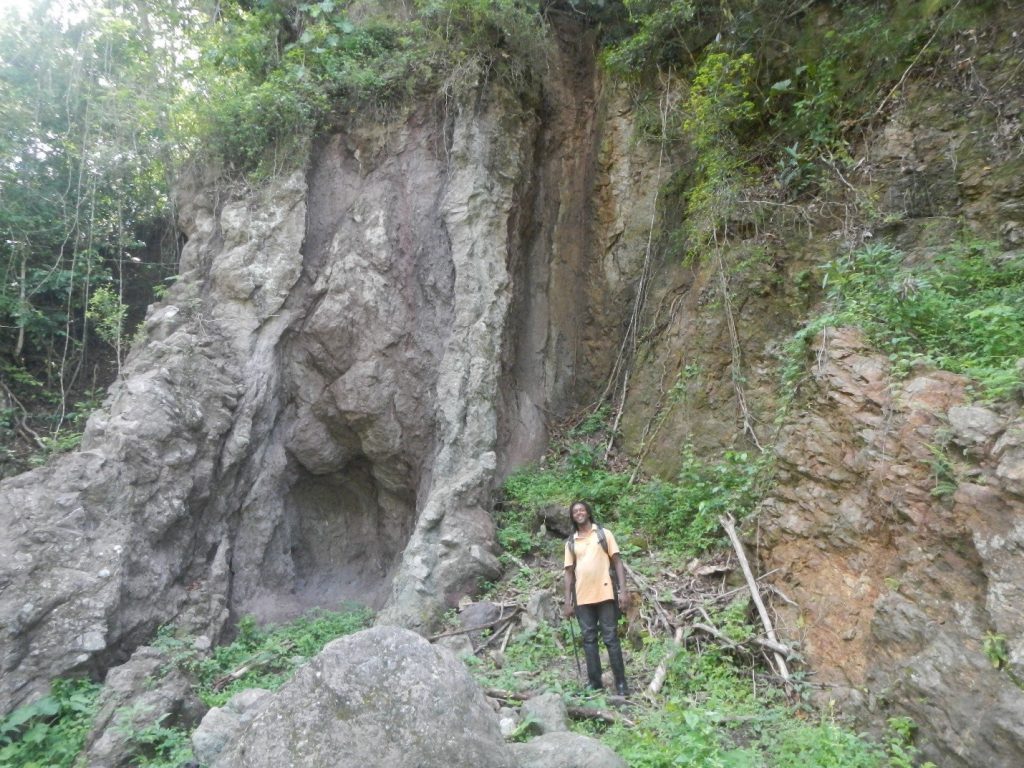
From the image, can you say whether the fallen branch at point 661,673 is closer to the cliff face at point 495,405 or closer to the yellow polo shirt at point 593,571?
the yellow polo shirt at point 593,571

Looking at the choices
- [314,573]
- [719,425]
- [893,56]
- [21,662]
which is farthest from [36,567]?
[893,56]

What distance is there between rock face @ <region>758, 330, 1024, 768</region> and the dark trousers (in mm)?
1247

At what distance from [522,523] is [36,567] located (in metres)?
4.86

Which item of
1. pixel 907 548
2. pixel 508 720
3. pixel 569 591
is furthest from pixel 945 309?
pixel 508 720

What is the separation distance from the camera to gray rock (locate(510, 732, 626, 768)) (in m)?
3.35

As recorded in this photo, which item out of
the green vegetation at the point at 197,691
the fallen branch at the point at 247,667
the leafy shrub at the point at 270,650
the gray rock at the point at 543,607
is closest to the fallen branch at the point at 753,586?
the gray rock at the point at 543,607

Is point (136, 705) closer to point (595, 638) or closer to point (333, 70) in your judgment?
point (595, 638)

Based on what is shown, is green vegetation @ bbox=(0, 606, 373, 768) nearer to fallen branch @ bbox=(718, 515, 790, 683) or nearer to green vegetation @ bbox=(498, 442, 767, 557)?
green vegetation @ bbox=(498, 442, 767, 557)

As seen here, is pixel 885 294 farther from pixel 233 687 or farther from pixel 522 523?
pixel 233 687

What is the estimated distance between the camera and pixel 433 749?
2943mm

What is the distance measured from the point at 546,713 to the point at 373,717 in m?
1.66

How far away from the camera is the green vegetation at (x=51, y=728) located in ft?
15.9

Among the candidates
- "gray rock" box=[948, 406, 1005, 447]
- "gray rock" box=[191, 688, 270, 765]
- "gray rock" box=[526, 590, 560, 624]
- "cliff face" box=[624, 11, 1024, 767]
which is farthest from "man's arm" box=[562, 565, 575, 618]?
"gray rock" box=[948, 406, 1005, 447]

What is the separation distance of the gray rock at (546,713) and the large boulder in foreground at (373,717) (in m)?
1.03
